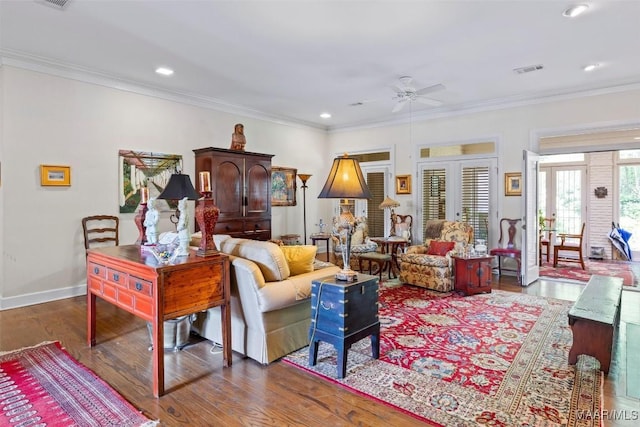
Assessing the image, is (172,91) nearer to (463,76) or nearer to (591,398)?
(463,76)

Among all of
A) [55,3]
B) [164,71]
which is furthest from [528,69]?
[55,3]

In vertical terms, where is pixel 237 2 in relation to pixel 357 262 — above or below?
above

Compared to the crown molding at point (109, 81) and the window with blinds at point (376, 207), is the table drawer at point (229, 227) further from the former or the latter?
the window with blinds at point (376, 207)

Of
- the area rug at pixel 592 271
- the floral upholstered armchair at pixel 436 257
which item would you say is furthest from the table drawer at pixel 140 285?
the area rug at pixel 592 271

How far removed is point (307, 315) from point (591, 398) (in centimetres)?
209

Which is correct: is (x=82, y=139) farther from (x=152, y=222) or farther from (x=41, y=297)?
(x=152, y=222)

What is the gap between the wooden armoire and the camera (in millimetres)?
5738

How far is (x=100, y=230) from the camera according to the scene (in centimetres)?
496

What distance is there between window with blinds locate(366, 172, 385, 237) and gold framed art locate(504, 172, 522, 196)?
2491 mm

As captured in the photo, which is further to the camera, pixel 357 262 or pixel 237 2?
pixel 357 262

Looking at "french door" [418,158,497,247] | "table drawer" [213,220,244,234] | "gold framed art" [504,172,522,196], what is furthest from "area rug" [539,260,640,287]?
"table drawer" [213,220,244,234]

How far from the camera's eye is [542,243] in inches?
297

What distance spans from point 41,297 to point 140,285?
3045mm

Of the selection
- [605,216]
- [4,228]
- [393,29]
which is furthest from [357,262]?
[605,216]
